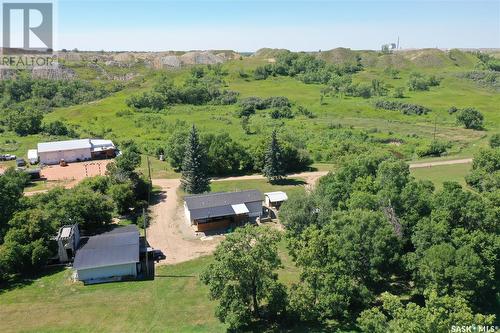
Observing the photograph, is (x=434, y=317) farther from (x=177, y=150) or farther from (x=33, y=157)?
(x=33, y=157)

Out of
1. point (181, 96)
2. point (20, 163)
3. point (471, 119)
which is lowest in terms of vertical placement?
point (20, 163)

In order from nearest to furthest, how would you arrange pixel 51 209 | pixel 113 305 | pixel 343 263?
pixel 343 263
pixel 113 305
pixel 51 209

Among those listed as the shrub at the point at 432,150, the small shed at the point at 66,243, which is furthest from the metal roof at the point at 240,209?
the shrub at the point at 432,150

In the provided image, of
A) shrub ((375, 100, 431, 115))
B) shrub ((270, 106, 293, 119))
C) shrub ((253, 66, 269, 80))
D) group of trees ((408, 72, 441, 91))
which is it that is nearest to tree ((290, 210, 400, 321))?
shrub ((270, 106, 293, 119))

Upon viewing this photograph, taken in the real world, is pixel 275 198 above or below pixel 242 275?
above

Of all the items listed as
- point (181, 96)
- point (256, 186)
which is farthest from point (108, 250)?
point (181, 96)

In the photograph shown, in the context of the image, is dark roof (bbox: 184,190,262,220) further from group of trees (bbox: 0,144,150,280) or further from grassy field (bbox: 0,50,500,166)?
grassy field (bbox: 0,50,500,166)

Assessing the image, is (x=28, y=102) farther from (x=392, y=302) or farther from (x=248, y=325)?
(x=392, y=302)
